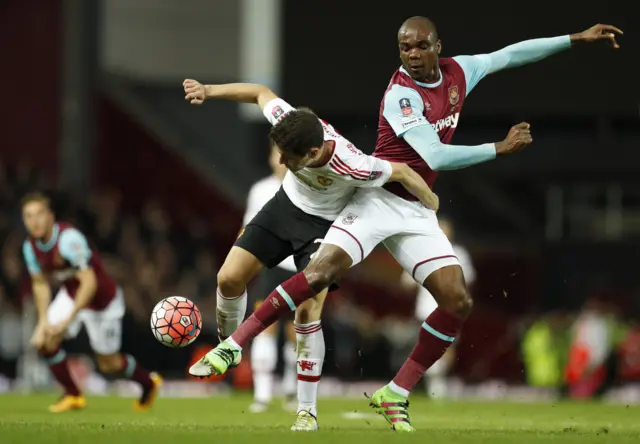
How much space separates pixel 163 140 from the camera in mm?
22531

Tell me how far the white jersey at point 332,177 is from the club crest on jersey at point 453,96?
2.25ft

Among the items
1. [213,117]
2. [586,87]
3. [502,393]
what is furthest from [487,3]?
[213,117]

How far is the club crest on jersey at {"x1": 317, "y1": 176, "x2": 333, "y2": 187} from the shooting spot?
296 inches

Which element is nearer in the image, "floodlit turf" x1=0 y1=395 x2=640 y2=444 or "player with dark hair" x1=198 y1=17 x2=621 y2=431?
"floodlit turf" x1=0 y1=395 x2=640 y2=444

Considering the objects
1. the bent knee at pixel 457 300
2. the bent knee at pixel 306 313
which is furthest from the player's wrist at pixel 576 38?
the bent knee at pixel 306 313

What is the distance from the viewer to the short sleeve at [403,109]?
752 centimetres

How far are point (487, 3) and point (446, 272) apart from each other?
8.88 metres

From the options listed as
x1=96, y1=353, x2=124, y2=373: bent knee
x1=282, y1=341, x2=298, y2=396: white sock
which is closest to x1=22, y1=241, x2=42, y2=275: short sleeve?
x1=96, y1=353, x2=124, y2=373: bent knee

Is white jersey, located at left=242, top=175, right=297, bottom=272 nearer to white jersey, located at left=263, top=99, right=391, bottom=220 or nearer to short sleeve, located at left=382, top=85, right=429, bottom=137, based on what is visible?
white jersey, located at left=263, top=99, right=391, bottom=220

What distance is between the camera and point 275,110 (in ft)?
24.8

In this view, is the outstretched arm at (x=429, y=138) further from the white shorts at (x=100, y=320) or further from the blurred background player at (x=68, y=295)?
the white shorts at (x=100, y=320)

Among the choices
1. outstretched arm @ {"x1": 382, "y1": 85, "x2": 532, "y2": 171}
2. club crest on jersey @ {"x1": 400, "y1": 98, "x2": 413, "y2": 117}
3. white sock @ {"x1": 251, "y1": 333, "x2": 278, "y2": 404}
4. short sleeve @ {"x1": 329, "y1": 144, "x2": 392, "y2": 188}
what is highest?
club crest on jersey @ {"x1": 400, "y1": 98, "x2": 413, "y2": 117}

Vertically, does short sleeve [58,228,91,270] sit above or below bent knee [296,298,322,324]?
below

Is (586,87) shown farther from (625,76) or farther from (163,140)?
(163,140)
